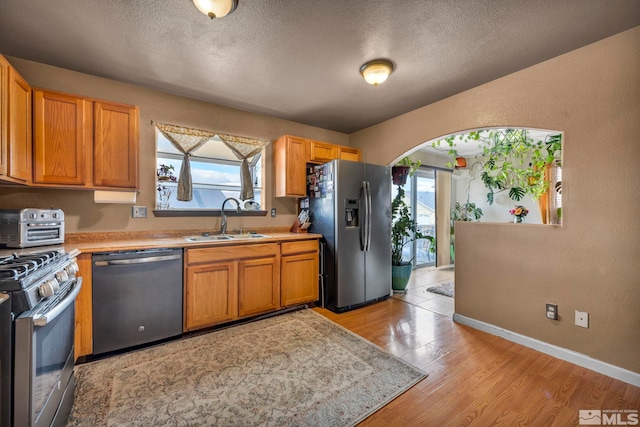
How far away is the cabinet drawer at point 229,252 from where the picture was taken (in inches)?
100

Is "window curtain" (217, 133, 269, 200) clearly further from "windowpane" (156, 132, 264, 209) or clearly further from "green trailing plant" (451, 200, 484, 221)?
"green trailing plant" (451, 200, 484, 221)

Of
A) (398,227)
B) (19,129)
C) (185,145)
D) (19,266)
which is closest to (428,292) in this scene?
(398,227)

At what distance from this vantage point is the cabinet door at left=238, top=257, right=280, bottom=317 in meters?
2.81

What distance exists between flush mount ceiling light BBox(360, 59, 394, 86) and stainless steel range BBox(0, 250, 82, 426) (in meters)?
2.64

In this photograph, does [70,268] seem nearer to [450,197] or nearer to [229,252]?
[229,252]

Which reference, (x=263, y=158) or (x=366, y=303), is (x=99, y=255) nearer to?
(x=263, y=158)

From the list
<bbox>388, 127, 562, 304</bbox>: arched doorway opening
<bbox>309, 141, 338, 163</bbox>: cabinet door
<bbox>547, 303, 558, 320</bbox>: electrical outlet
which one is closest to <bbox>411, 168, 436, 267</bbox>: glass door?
<bbox>388, 127, 562, 304</bbox>: arched doorway opening

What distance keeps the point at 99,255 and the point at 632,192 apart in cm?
404

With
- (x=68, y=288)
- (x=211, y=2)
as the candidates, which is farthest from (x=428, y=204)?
(x=68, y=288)

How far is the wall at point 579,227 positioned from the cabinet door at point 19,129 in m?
3.92

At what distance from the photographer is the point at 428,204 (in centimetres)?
582

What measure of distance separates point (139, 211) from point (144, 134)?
0.83 metres

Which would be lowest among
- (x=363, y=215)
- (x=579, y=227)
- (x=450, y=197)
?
(x=579, y=227)

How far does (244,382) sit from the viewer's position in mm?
1882
